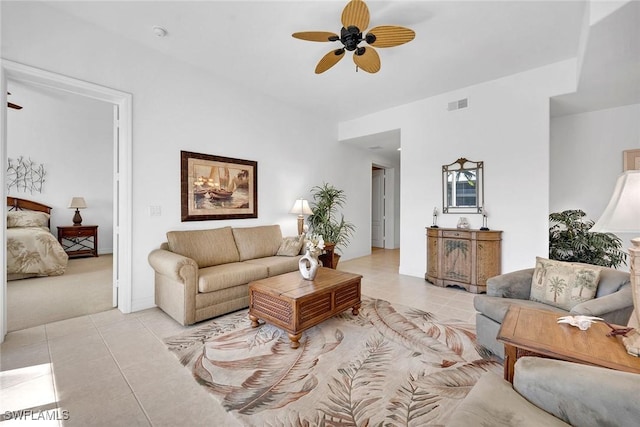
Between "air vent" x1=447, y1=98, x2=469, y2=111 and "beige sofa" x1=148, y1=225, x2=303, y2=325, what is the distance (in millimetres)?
3341

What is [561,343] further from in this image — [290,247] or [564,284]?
[290,247]

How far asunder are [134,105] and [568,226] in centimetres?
595

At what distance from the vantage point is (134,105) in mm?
3234

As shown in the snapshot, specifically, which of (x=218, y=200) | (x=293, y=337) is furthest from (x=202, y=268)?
(x=293, y=337)

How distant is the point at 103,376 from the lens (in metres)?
1.97

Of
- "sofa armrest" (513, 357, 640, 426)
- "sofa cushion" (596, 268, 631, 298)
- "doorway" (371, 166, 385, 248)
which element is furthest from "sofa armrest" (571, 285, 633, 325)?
"doorway" (371, 166, 385, 248)

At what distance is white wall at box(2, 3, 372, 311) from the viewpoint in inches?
107

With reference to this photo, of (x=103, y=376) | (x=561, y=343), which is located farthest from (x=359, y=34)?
(x=103, y=376)

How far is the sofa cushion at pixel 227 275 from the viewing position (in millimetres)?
2883

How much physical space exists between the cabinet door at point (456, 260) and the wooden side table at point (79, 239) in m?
7.54

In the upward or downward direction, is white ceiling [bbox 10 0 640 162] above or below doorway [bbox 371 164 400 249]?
above

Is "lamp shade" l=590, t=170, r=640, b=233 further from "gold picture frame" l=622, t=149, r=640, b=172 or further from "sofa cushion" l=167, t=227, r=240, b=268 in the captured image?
"gold picture frame" l=622, t=149, r=640, b=172

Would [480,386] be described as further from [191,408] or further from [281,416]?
[191,408]

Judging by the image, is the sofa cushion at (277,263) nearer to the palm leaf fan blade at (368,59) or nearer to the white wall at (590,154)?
the palm leaf fan blade at (368,59)
